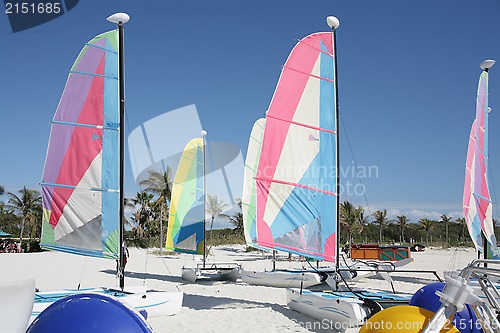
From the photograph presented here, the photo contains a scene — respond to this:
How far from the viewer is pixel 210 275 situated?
17.9m

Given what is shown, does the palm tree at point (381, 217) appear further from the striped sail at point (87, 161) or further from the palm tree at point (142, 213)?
the striped sail at point (87, 161)

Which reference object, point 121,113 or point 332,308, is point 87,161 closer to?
point 121,113

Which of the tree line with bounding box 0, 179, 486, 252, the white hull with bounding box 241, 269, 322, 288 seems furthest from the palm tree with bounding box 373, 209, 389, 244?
the white hull with bounding box 241, 269, 322, 288

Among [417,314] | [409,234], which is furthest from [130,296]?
[409,234]

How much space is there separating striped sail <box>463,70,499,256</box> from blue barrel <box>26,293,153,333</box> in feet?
46.3

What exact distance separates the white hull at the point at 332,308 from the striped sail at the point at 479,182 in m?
7.16

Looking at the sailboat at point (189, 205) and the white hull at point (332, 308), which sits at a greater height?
the sailboat at point (189, 205)

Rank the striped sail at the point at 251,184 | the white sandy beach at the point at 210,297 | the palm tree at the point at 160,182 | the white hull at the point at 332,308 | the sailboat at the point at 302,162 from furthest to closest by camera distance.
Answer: the palm tree at the point at 160,182
the striped sail at the point at 251,184
the sailboat at the point at 302,162
the white sandy beach at the point at 210,297
the white hull at the point at 332,308

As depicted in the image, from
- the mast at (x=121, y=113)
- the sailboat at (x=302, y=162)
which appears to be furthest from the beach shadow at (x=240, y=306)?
the mast at (x=121, y=113)

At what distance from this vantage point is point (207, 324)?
9586 millimetres

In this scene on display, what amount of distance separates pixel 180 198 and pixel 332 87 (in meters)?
10.8

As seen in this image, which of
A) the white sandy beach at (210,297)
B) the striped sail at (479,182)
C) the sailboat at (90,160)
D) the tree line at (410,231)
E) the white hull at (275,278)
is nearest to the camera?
the white sandy beach at (210,297)

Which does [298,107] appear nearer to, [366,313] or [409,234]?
[366,313]

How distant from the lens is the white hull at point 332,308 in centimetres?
852
